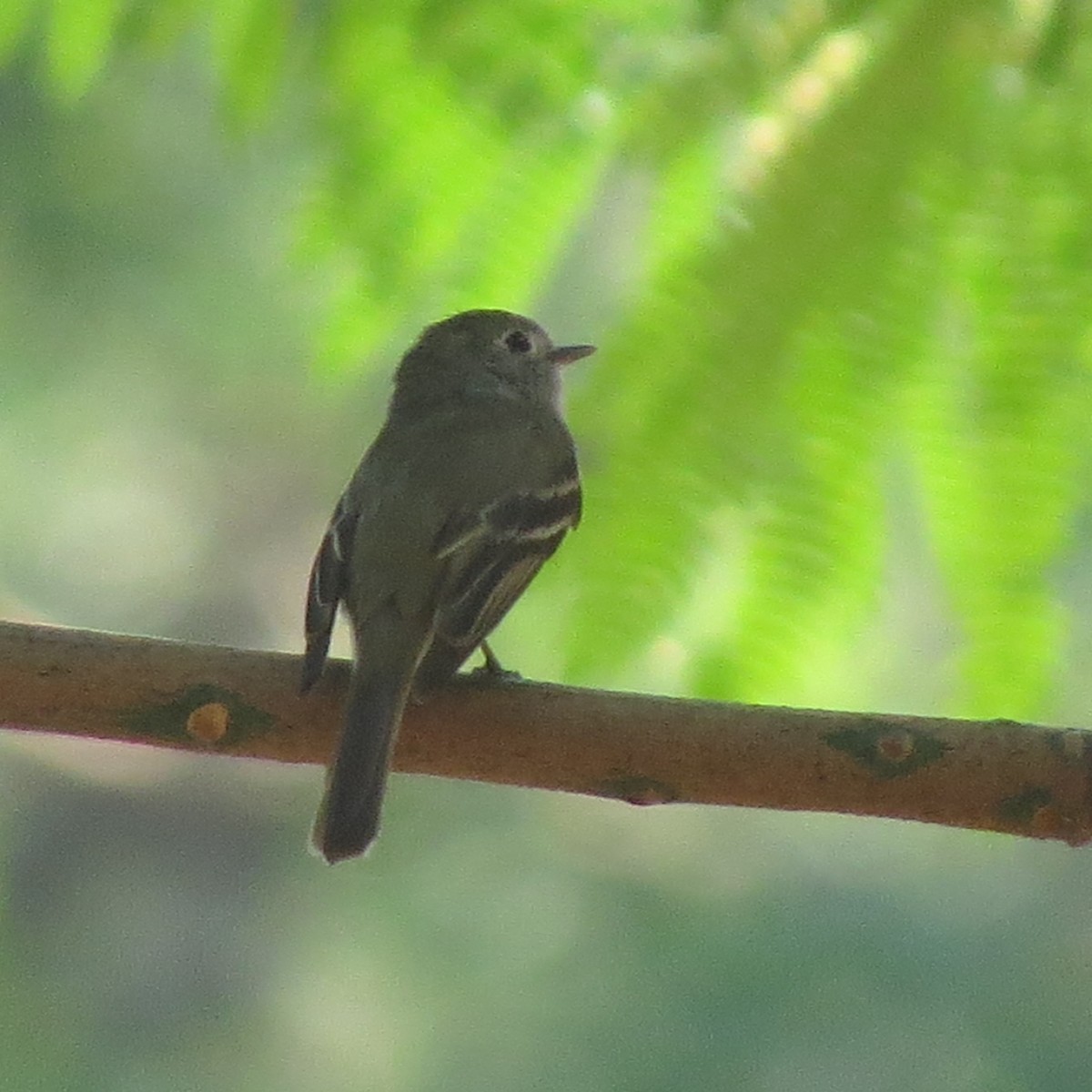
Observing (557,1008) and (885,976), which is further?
(557,1008)

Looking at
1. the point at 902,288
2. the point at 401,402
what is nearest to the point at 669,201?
the point at 902,288

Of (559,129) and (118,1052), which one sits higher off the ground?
(559,129)

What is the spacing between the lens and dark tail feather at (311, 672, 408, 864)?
6.77 feet

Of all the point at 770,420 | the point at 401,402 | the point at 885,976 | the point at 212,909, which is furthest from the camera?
the point at 212,909

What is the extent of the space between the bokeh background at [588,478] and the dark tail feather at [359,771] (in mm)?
209

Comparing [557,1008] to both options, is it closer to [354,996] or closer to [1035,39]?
[354,996]

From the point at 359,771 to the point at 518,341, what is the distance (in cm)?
159

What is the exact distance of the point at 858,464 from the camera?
147 cm

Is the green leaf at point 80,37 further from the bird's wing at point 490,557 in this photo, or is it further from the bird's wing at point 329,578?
the bird's wing at point 490,557

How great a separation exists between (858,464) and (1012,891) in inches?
152

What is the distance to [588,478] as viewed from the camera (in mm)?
1562

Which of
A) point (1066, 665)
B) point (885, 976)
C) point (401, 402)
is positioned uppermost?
point (1066, 665)

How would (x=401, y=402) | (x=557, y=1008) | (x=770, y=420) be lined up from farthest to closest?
(x=557, y=1008) < (x=401, y=402) < (x=770, y=420)

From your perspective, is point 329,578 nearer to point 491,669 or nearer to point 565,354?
point 491,669
